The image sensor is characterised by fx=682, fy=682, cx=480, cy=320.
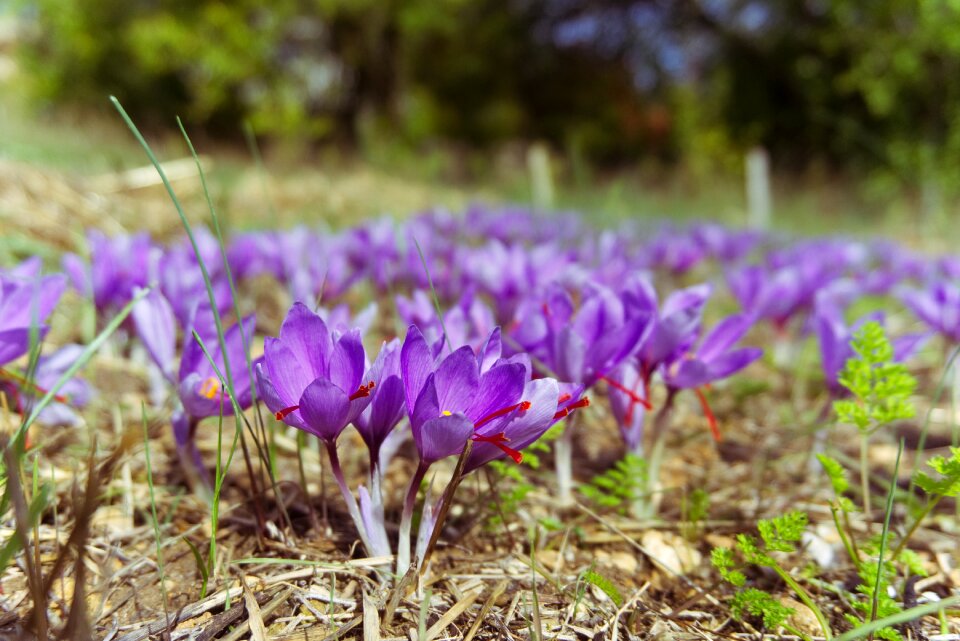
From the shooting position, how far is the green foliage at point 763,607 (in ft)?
3.50

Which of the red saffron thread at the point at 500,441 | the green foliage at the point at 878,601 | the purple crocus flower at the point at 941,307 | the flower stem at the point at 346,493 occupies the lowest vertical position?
the green foliage at the point at 878,601

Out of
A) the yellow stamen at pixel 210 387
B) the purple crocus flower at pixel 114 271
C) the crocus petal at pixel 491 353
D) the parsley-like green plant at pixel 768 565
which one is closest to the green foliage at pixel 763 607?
the parsley-like green plant at pixel 768 565

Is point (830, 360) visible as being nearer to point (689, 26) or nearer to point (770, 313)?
point (770, 313)

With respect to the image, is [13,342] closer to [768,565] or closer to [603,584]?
[603,584]

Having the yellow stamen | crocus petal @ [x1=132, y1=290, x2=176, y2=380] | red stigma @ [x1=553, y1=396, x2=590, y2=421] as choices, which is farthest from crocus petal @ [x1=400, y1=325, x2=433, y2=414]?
crocus petal @ [x1=132, y1=290, x2=176, y2=380]

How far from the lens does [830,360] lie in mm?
1600

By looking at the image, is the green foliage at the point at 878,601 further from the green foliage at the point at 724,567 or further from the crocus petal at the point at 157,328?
the crocus petal at the point at 157,328

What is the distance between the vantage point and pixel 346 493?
3.60 ft

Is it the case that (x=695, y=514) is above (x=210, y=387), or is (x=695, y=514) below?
below

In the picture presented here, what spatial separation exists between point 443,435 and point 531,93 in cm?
2028

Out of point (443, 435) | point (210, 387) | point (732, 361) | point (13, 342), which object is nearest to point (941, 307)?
point (732, 361)

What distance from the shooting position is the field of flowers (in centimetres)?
99

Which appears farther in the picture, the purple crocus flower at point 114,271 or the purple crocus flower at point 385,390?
the purple crocus flower at point 114,271

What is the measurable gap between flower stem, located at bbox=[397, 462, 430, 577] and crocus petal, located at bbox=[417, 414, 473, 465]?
5 centimetres
